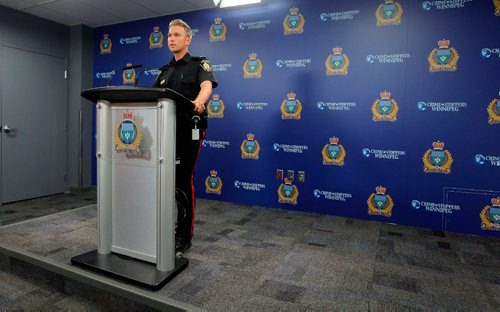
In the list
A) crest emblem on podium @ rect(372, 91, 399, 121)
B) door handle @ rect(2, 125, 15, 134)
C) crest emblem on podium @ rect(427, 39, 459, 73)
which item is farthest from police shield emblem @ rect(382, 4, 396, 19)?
door handle @ rect(2, 125, 15, 134)

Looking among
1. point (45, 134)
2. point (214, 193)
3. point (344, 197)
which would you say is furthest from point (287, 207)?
point (45, 134)

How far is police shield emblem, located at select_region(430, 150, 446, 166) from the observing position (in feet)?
10.0

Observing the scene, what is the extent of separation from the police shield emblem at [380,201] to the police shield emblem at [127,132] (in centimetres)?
243

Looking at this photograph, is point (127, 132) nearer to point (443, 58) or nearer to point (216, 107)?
point (216, 107)

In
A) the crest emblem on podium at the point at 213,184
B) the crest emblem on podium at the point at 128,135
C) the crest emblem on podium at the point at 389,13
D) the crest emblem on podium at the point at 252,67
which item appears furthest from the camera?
the crest emblem on podium at the point at 213,184

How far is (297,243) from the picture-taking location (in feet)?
8.72

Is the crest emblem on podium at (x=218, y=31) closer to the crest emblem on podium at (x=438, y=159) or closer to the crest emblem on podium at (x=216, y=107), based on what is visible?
the crest emblem on podium at (x=216, y=107)

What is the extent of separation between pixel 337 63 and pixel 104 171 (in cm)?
249

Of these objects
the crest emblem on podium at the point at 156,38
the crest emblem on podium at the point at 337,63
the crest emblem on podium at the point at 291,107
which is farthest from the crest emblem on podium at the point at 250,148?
the crest emblem on podium at the point at 156,38

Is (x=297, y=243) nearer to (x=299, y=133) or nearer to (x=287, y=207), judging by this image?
(x=287, y=207)

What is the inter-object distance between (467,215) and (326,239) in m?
1.35

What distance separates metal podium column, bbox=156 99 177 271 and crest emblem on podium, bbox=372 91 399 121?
2207 mm

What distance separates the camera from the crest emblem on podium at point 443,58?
299 cm

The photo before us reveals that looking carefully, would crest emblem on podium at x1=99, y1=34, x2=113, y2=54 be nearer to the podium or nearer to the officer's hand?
the podium
